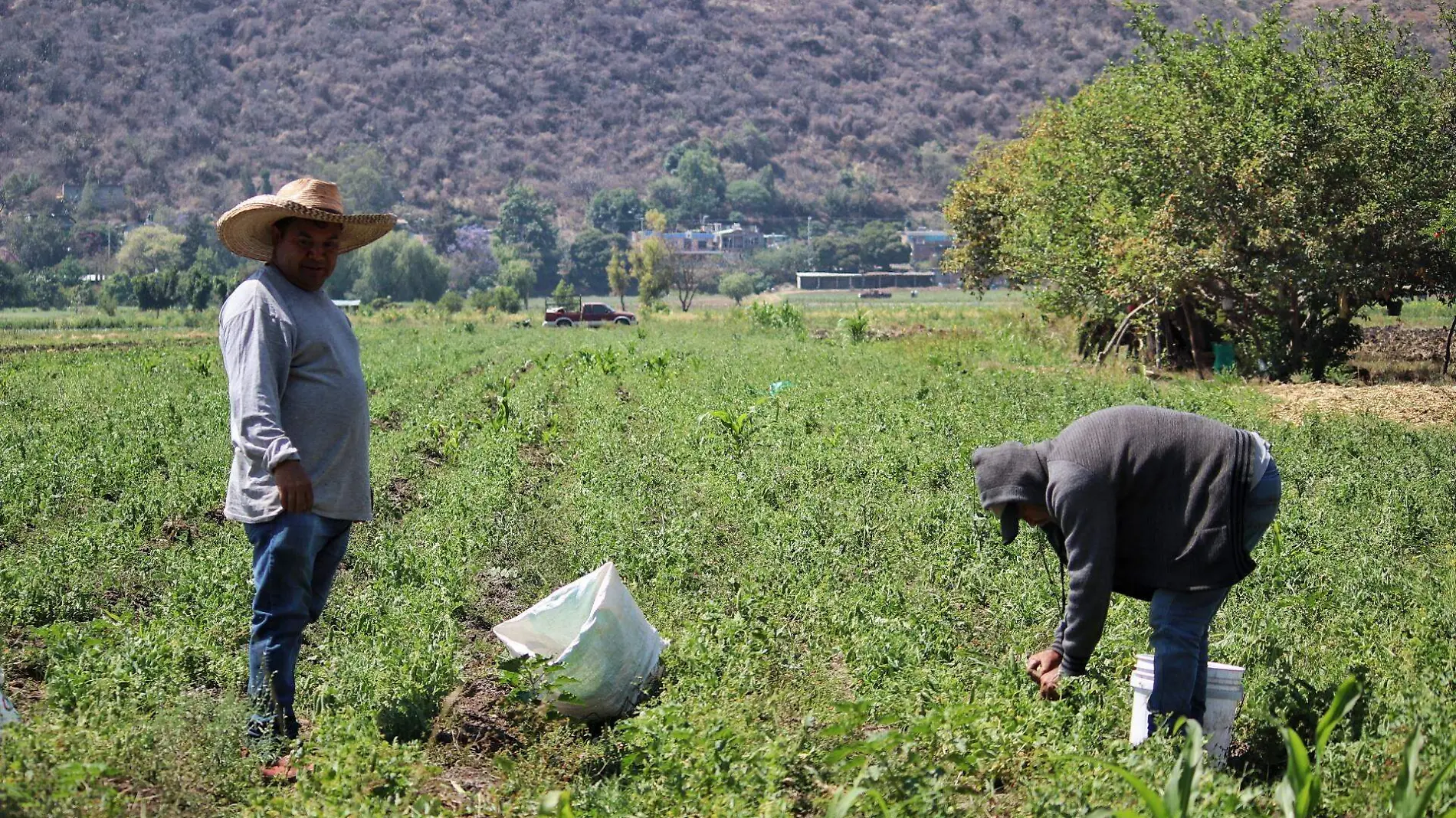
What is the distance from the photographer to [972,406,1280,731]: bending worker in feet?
14.1

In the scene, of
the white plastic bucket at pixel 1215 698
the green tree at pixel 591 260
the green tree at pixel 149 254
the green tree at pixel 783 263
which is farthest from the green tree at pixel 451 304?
the white plastic bucket at pixel 1215 698

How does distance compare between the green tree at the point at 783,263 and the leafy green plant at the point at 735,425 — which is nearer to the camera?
the leafy green plant at the point at 735,425

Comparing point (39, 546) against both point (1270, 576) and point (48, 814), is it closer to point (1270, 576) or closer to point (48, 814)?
point (48, 814)

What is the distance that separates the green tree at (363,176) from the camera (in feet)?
456

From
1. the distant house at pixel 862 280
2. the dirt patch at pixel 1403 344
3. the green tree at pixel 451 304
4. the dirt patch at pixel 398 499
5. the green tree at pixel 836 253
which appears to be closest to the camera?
the dirt patch at pixel 398 499

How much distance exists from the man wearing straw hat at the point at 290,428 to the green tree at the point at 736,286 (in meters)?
102

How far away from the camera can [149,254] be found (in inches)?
4417

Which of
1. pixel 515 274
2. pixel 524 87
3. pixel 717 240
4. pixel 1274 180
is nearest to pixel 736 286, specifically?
pixel 515 274

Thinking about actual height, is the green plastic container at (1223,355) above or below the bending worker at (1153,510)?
below

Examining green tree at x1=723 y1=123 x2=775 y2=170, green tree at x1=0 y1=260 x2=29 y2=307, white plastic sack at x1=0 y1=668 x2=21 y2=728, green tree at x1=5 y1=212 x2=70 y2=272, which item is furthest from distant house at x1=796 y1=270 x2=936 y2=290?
white plastic sack at x1=0 y1=668 x2=21 y2=728

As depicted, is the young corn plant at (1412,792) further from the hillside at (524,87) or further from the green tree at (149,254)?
the hillside at (524,87)

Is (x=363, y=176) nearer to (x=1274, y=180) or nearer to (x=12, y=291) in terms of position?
→ (x=12, y=291)

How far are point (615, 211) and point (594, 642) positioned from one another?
14335 centimetres

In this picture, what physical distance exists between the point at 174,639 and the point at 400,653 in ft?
3.23
